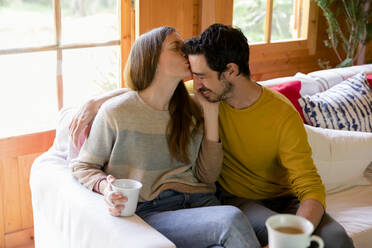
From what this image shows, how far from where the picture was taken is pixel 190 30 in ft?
9.23

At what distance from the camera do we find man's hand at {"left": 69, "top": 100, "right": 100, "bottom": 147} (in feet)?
5.92

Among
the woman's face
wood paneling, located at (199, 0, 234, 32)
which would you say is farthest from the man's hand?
wood paneling, located at (199, 0, 234, 32)

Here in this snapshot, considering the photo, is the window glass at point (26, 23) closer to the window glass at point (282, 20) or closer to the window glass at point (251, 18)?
the window glass at point (251, 18)

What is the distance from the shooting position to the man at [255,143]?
1768 millimetres

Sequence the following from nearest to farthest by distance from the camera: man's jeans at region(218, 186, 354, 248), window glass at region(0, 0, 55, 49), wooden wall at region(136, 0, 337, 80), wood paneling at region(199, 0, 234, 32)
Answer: man's jeans at region(218, 186, 354, 248)
window glass at region(0, 0, 55, 49)
wooden wall at region(136, 0, 337, 80)
wood paneling at region(199, 0, 234, 32)

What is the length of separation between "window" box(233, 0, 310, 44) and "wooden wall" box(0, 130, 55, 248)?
4.71 ft

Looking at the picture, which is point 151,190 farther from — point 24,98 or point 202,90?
point 24,98

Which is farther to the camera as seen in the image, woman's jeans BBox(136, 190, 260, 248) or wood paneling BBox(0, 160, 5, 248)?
wood paneling BBox(0, 160, 5, 248)

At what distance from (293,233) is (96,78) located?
1.74 metres

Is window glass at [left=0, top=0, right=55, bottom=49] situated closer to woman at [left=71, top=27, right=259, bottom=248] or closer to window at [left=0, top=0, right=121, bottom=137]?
window at [left=0, top=0, right=121, bottom=137]

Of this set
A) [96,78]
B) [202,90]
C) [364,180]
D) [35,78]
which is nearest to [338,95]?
[364,180]

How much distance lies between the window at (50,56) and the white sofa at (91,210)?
43cm

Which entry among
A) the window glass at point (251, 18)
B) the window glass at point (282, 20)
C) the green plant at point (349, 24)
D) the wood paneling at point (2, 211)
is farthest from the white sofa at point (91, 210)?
the green plant at point (349, 24)

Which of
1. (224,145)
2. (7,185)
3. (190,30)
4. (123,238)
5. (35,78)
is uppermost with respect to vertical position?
(190,30)
